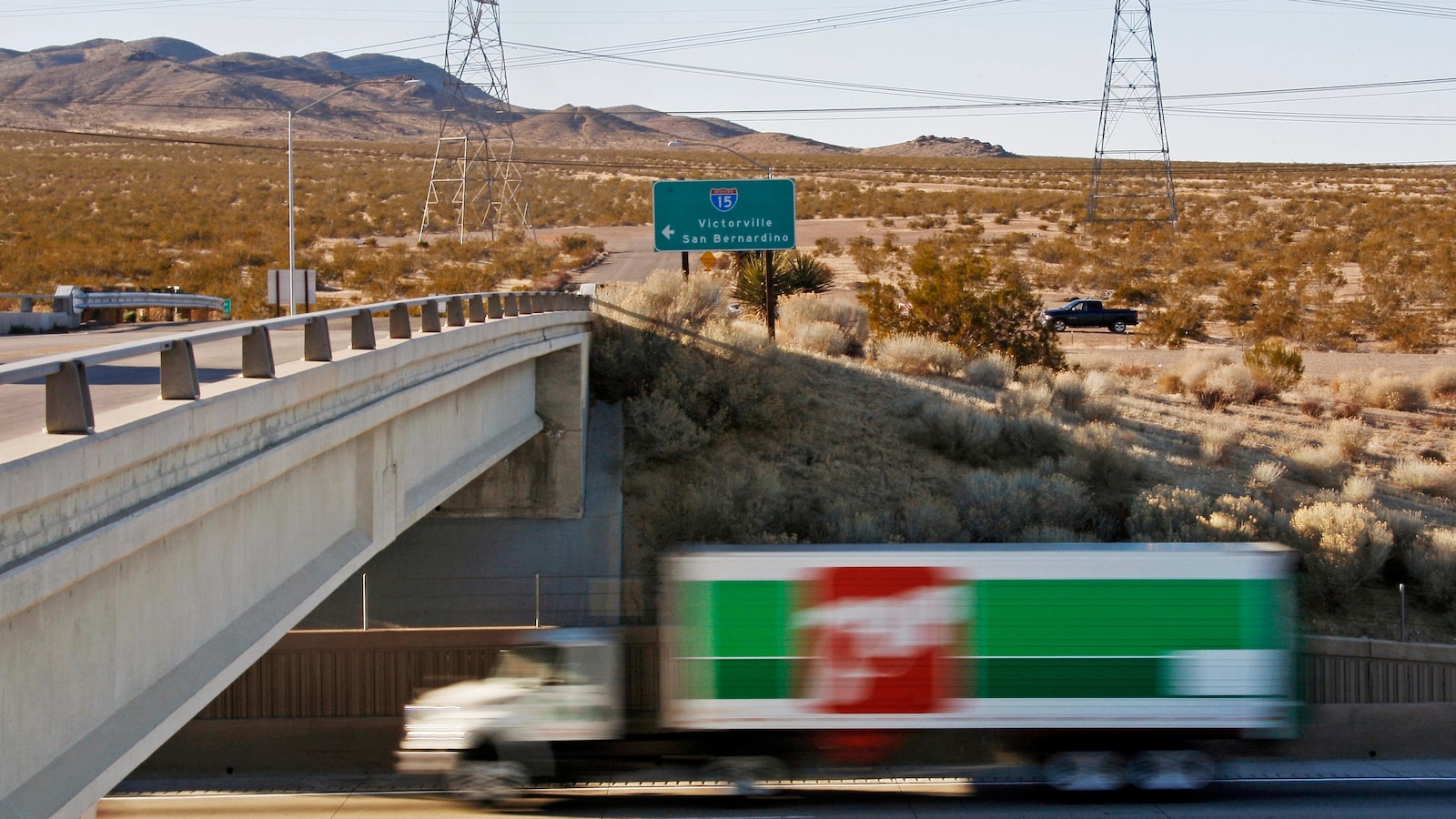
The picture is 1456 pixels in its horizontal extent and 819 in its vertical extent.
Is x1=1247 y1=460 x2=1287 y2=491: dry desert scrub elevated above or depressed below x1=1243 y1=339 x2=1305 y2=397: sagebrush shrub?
below

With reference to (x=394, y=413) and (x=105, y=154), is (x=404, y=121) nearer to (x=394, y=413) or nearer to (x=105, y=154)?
(x=105, y=154)

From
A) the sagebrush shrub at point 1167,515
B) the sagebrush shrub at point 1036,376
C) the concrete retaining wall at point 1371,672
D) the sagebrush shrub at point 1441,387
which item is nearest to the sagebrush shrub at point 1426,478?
the sagebrush shrub at point 1036,376

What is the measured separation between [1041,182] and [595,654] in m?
96.2

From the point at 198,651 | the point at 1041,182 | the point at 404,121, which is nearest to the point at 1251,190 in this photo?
the point at 1041,182

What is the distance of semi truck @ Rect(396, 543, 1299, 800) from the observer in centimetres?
1054

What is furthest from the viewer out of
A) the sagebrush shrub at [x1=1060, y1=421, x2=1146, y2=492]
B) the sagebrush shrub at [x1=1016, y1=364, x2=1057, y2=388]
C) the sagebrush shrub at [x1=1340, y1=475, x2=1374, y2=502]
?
the sagebrush shrub at [x1=1016, y1=364, x2=1057, y2=388]

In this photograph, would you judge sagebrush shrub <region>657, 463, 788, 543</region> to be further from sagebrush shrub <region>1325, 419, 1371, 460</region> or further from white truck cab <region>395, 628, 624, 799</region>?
sagebrush shrub <region>1325, 419, 1371, 460</region>

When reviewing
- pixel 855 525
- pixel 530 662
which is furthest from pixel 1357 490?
pixel 530 662

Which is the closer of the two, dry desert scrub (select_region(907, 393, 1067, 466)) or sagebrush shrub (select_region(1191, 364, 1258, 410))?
dry desert scrub (select_region(907, 393, 1067, 466))

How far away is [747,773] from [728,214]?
20210 mm

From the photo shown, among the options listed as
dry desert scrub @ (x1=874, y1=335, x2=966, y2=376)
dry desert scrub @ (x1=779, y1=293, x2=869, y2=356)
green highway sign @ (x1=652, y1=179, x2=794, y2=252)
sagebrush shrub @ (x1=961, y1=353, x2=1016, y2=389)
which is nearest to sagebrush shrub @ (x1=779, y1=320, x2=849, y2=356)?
dry desert scrub @ (x1=779, y1=293, x2=869, y2=356)

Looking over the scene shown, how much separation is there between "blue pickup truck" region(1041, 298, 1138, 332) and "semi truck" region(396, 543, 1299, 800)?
39.2 metres

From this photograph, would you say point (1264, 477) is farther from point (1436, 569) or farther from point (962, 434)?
point (962, 434)

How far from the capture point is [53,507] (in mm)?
5266
